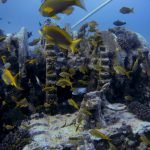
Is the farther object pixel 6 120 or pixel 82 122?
pixel 6 120

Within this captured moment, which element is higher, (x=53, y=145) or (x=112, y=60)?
(x=112, y=60)

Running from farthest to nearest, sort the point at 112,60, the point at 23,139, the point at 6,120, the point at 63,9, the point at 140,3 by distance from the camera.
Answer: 1. the point at 140,3
2. the point at 112,60
3. the point at 6,120
4. the point at 23,139
5. the point at 63,9

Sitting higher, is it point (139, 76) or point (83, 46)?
point (83, 46)

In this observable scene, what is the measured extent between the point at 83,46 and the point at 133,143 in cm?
405

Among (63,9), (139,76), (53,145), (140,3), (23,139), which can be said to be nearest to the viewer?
(63,9)

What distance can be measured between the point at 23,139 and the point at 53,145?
0.91 metres

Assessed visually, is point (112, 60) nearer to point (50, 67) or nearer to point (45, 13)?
point (50, 67)

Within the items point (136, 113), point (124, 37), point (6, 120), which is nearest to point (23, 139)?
point (6, 120)

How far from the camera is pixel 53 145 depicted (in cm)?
690

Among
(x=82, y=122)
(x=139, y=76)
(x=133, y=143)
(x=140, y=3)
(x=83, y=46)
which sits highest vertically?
(x=140, y=3)

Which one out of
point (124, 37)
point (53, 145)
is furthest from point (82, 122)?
point (124, 37)

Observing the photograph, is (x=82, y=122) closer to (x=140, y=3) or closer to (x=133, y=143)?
(x=133, y=143)

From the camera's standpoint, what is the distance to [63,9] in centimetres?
473

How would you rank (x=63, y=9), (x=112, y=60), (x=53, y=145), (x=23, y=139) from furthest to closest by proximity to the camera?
(x=112, y=60) < (x=23, y=139) < (x=53, y=145) < (x=63, y=9)
